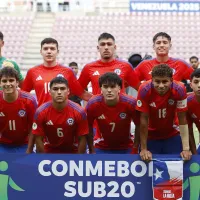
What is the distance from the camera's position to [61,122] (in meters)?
4.14

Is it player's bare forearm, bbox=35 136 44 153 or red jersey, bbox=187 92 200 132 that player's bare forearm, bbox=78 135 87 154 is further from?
red jersey, bbox=187 92 200 132

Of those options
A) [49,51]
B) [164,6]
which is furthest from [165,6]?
[49,51]

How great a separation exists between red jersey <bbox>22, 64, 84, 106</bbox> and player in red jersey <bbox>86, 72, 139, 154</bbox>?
68 centimetres

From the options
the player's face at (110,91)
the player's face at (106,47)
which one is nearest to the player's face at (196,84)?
the player's face at (110,91)

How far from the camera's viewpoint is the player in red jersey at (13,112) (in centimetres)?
416

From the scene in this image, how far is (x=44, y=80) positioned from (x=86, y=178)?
1.52 meters

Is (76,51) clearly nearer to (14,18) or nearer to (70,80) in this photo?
(14,18)

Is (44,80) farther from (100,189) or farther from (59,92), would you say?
(100,189)

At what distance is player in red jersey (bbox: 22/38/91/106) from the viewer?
15.7 ft

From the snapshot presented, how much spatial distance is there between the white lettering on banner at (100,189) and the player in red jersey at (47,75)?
138 cm

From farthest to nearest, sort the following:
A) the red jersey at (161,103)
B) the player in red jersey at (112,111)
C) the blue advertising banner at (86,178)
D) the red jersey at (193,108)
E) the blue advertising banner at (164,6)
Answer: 1. the blue advertising banner at (164,6)
2. the red jersey at (193,108)
3. the player in red jersey at (112,111)
4. the red jersey at (161,103)
5. the blue advertising banner at (86,178)

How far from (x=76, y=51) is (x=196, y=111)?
1439 cm

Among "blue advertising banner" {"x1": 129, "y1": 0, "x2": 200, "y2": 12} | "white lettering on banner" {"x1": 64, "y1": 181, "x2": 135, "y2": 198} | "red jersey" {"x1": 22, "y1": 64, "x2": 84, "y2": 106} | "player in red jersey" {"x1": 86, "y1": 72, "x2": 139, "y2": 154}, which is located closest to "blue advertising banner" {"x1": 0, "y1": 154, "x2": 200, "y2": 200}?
"white lettering on banner" {"x1": 64, "y1": 181, "x2": 135, "y2": 198}

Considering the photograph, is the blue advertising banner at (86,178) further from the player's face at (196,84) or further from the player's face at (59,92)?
the player's face at (196,84)
